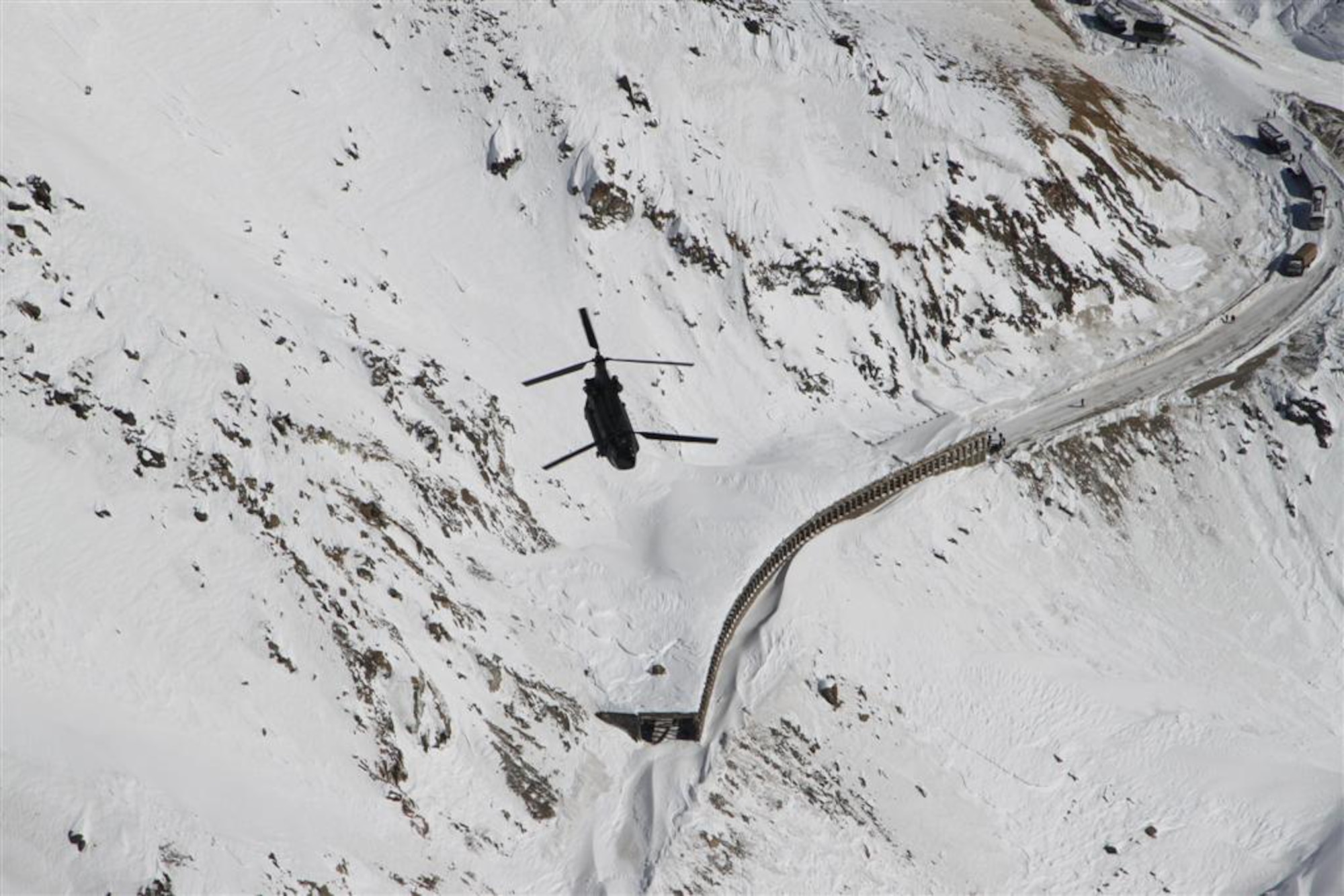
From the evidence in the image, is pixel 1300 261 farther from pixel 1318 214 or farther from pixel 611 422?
pixel 611 422

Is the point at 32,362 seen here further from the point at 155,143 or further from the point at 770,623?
the point at 770,623

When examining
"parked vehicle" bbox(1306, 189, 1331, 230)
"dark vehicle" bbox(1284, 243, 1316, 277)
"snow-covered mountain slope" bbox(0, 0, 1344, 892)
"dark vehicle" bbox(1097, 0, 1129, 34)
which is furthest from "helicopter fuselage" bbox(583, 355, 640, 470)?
"dark vehicle" bbox(1097, 0, 1129, 34)

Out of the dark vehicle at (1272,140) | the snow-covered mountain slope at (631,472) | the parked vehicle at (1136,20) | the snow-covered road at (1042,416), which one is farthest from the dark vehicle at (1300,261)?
the parked vehicle at (1136,20)

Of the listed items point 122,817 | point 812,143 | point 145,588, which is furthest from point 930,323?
point 122,817

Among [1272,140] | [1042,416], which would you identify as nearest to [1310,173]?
[1272,140]

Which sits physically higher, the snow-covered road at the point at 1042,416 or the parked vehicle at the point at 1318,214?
the parked vehicle at the point at 1318,214

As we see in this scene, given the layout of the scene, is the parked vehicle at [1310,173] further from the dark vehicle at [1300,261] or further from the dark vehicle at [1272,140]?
the dark vehicle at [1300,261]

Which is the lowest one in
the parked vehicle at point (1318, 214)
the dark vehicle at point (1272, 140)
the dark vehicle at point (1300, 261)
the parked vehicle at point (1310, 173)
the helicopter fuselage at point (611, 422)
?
the dark vehicle at point (1300, 261)
